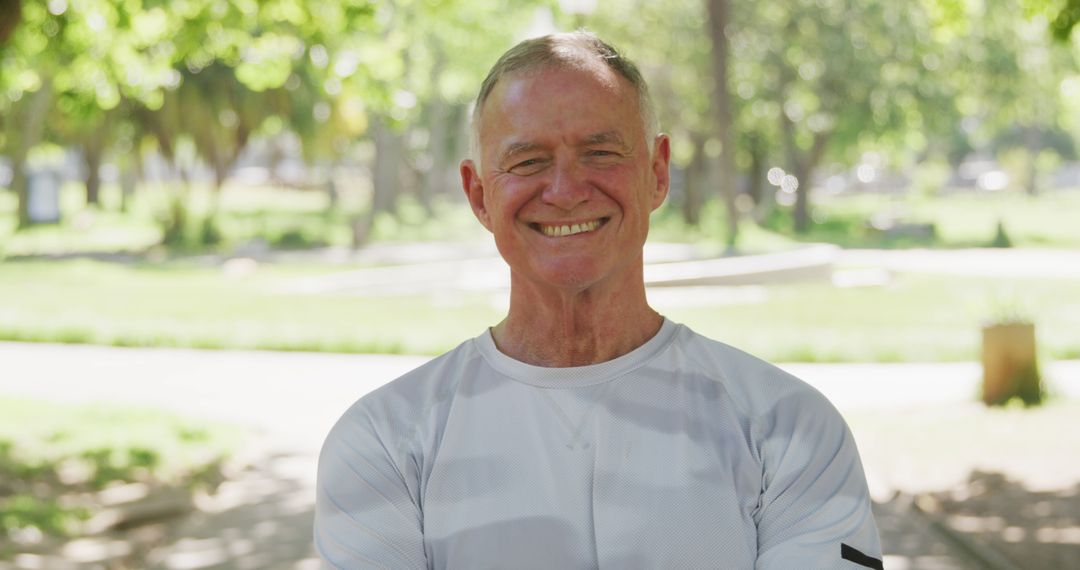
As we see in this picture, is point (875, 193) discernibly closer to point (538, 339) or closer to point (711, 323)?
point (711, 323)

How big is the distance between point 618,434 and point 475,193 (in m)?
0.54

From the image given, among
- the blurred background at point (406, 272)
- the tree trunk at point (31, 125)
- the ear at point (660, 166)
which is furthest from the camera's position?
the tree trunk at point (31, 125)

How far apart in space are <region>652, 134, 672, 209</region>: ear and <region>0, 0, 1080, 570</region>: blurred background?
1.97 metres

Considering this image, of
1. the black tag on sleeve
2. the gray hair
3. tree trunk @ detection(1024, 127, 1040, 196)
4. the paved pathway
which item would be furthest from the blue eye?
tree trunk @ detection(1024, 127, 1040, 196)

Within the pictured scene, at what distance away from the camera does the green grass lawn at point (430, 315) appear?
1645cm

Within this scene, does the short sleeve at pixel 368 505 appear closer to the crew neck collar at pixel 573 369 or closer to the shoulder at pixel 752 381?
the crew neck collar at pixel 573 369

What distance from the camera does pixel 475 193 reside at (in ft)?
8.33

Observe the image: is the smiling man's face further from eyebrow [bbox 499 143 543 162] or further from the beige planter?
the beige planter

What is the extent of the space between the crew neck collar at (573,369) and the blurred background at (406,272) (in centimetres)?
222

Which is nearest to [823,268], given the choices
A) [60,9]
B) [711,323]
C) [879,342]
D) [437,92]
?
[711,323]

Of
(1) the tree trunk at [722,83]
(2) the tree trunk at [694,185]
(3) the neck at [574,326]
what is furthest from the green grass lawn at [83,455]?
(2) the tree trunk at [694,185]

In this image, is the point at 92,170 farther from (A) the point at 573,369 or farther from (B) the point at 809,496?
(B) the point at 809,496

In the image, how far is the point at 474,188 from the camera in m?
2.54

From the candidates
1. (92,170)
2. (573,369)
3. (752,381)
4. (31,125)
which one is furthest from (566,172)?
(92,170)
